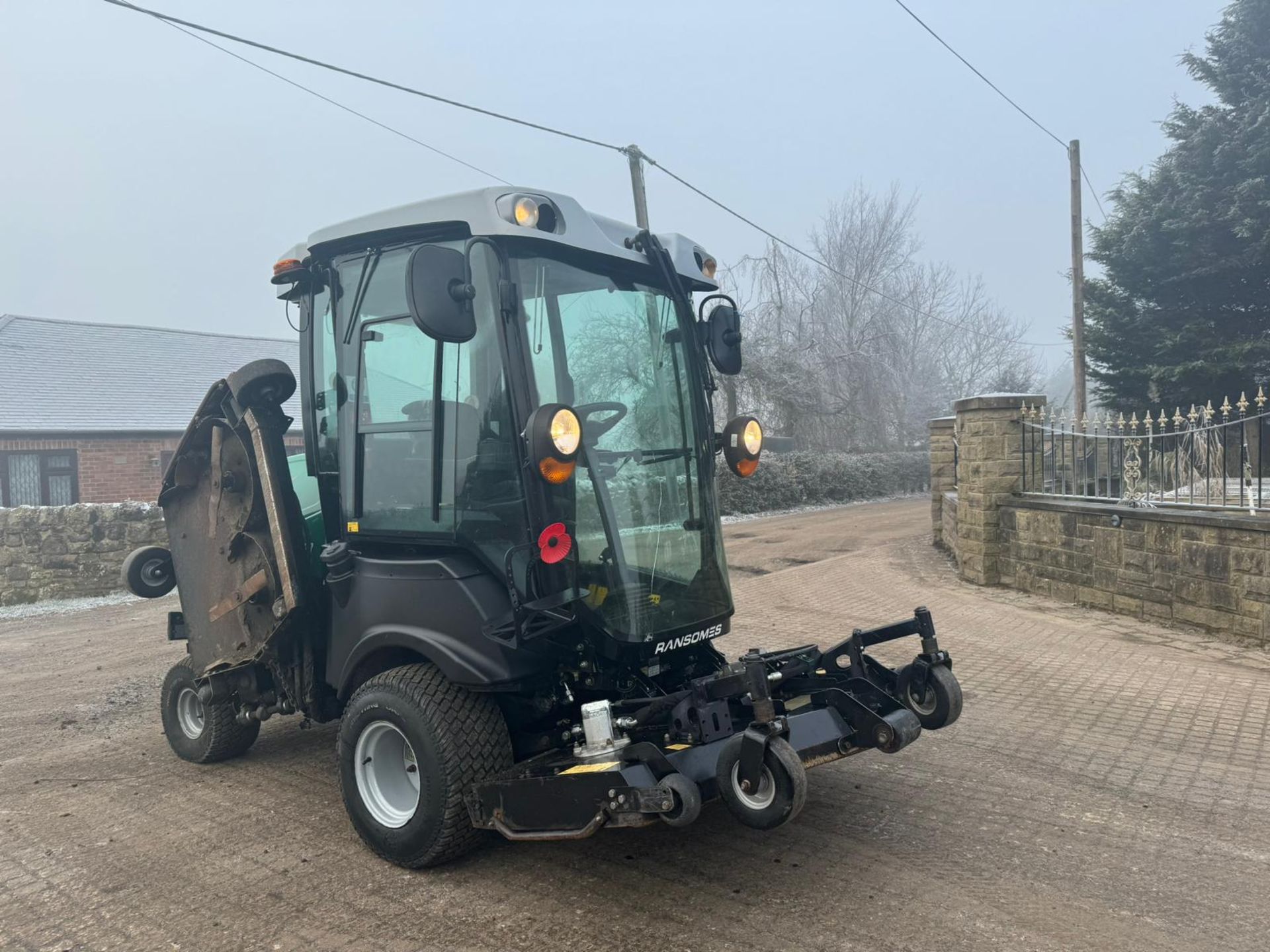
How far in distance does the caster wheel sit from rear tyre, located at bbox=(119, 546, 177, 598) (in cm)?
360

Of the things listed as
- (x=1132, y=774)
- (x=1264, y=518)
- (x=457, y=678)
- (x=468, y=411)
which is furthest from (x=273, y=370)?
(x=1264, y=518)

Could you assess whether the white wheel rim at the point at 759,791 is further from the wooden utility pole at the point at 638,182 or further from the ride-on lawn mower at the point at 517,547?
the wooden utility pole at the point at 638,182

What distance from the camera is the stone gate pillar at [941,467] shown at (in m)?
13.0

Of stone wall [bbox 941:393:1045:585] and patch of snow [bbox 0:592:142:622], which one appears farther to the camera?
patch of snow [bbox 0:592:142:622]

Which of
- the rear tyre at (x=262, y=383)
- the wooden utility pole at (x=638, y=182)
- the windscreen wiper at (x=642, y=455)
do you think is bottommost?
the windscreen wiper at (x=642, y=455)

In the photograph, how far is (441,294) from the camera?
11.0 ft

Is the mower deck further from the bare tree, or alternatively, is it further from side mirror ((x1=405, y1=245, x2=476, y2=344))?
the bare tree

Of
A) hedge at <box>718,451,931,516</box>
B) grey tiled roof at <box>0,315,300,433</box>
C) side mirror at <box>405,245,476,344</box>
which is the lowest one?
hedge at <box>718,451,931,516</box>

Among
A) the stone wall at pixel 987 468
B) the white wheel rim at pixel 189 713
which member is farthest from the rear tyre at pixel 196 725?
the stone wall at pixel 987 468

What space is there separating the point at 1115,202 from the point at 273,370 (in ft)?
57.0

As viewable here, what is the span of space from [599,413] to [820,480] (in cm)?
2043

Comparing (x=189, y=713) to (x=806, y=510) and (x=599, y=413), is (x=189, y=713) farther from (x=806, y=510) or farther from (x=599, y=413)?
(x=806, y=510)

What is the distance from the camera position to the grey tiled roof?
21719mm

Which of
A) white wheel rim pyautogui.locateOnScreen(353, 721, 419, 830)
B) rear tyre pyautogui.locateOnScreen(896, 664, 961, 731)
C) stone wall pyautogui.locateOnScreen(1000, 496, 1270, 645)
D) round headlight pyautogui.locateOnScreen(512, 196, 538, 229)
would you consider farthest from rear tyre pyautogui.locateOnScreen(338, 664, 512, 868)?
stone wall pyautogui.locateOnScreen(1000, 496, 1270, 645)
